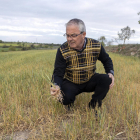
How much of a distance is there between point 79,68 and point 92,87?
0.42 meters

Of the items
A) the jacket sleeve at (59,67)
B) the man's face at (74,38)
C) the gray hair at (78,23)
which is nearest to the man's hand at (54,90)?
the jacket sleeve at (59,67)

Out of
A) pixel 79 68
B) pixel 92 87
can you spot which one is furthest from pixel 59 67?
pixel 92 87

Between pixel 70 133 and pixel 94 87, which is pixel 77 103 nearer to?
pixel 94 87

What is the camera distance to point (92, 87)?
2484mm

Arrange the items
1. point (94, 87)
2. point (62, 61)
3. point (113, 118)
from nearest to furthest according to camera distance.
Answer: point (113, 118) < point (62, 61) < point (94, 87)

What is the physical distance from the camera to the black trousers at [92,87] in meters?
2.33

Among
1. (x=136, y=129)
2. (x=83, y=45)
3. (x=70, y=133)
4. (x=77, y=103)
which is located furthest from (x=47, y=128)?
(x=83, y=45)

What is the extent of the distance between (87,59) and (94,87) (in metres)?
0.51

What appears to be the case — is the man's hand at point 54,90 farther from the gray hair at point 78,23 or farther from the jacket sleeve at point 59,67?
the gray hair at point 78,23

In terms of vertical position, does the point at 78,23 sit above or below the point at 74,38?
above

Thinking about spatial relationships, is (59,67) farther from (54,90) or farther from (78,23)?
(78,23)

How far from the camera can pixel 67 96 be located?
7.51 feet

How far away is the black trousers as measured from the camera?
233 centimetres

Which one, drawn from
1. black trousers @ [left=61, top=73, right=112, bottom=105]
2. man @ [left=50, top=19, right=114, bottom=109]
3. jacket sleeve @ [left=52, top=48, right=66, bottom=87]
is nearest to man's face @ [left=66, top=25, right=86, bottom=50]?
man @ [left=50, top=19, right=114, bottom=109]
